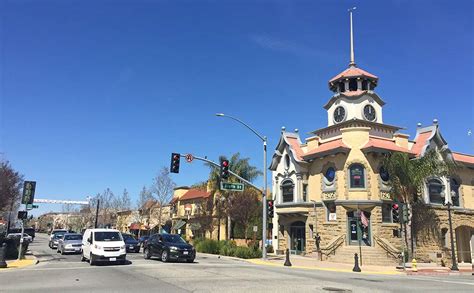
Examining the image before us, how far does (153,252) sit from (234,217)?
19129 millimetres

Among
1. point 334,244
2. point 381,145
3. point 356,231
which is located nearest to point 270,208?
point 334,244

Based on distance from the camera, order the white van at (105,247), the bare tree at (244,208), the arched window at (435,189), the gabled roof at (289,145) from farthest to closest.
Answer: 1. the bare tree at (244,208)
2. the gabled roof at (289,145)
3. the arched window at (435,189)
4. the white van at (105,247)

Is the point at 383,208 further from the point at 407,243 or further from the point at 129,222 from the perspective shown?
the point at 129,222

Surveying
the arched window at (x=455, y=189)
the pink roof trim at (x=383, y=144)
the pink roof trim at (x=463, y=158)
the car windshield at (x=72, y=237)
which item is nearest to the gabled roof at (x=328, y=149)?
the pink roof trim at (x=383, y=144)

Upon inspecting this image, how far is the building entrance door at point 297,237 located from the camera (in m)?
35.3

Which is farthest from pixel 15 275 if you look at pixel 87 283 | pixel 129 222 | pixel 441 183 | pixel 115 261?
pixel 129 222

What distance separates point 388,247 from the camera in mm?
29141

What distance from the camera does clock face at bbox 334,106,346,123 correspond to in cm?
3603

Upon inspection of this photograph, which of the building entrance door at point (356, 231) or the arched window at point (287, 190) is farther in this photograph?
the arched window at point (287, 190)

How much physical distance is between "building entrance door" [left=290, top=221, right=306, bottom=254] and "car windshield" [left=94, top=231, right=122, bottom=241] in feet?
60.8

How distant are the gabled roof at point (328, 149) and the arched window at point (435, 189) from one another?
8.49m

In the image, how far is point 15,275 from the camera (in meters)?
15.8

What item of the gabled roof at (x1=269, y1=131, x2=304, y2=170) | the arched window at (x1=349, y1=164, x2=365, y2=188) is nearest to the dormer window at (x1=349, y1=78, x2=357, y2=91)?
the gabled roof at (x1=269, y1=131, x2=304, y2=170)

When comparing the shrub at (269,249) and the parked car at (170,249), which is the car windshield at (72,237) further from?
the shrub at (269,249)
